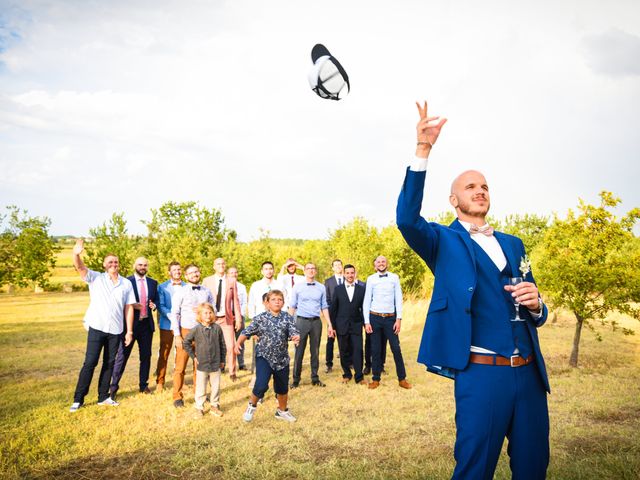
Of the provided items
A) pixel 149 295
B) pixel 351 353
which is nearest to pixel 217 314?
pixel 149 295

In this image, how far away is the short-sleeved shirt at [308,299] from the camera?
917cm

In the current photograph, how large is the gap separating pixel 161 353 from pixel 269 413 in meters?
2.86

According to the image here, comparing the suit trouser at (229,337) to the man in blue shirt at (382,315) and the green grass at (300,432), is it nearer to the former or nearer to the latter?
the green grass at (300,432)

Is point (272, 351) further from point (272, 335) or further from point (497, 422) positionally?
point (497, 422)

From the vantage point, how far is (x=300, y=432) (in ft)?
20.5

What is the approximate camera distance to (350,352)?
32.6ft

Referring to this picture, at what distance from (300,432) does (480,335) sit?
4.27 m

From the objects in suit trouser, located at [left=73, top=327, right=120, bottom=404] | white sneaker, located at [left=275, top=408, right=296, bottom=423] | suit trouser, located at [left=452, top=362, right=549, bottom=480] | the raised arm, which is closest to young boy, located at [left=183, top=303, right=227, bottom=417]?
white sneaker, located at [left=275, top=408, right=296, bottom=423]

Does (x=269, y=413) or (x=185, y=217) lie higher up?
(x=185, y=217)

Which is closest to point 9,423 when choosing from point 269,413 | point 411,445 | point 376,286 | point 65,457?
point 65,457

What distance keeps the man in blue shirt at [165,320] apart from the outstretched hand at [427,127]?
22.6 feet

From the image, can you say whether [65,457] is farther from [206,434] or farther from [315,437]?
[315,437]

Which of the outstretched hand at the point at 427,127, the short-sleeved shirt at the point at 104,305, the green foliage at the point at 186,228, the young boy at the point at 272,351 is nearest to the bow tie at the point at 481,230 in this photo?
the outstretched hand at the point at 427,127

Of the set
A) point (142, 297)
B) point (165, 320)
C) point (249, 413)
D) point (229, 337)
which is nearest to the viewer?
point (249, 413)
